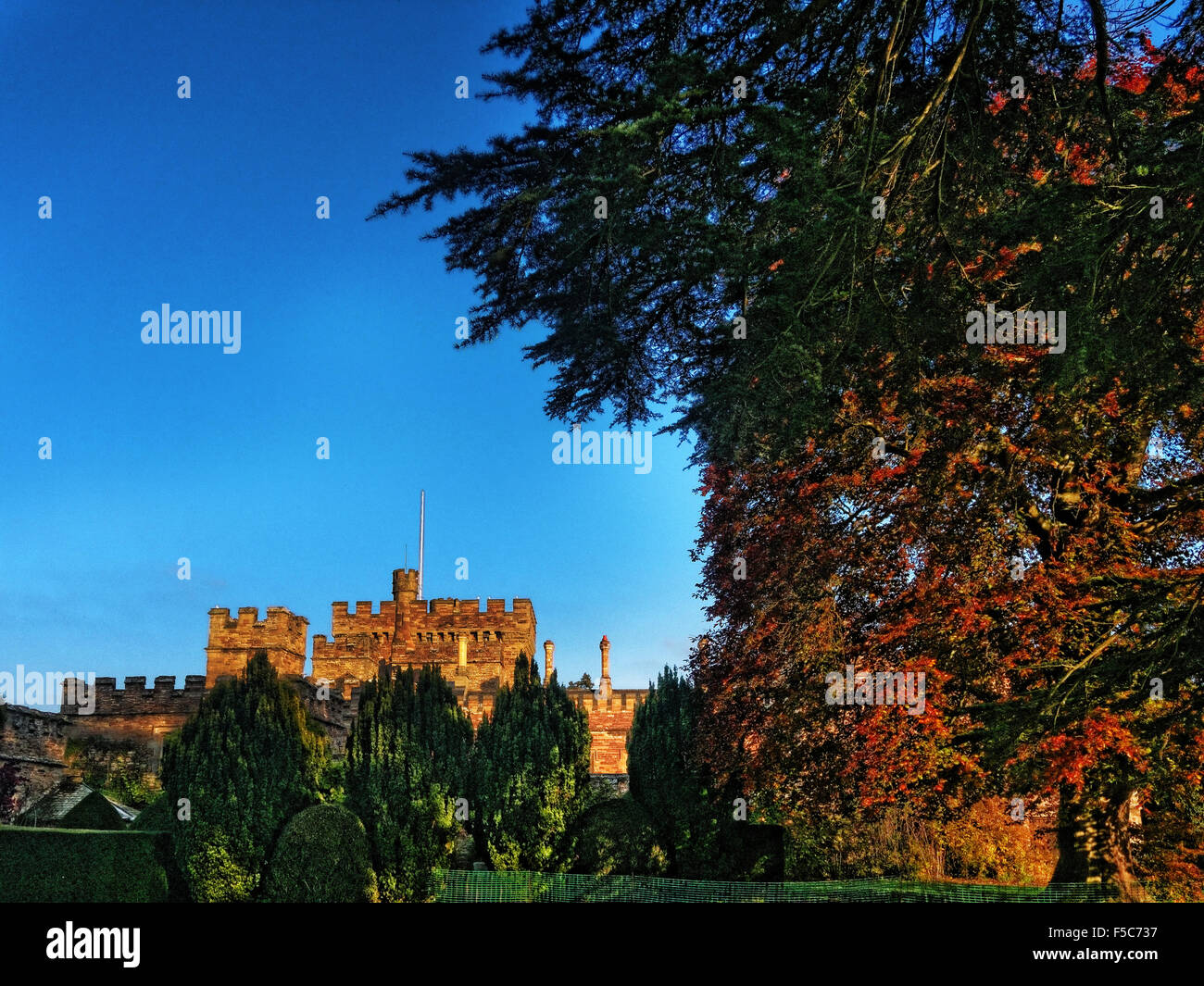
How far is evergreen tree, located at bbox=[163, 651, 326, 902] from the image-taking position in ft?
51.1

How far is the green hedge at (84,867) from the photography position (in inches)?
647

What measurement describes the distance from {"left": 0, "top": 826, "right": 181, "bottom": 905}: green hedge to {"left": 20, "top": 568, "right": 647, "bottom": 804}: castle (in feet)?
42.2

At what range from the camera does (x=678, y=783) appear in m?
16.5

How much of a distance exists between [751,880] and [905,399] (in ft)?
33.2

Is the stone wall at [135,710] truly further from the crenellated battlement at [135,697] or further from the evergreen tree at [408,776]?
the evergreen tree at [408,776]

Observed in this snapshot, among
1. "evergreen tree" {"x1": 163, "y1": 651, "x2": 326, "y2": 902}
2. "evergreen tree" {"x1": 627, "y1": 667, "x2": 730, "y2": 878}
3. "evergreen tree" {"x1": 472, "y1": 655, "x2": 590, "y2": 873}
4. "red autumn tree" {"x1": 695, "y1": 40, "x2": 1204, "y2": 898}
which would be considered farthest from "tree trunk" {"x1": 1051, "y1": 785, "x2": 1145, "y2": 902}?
"evergreen tree" {"x1": 163, "y1": 651, "x2": 326, "y2": 902}

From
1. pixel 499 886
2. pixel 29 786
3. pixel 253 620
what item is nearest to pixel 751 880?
pixel 499 886

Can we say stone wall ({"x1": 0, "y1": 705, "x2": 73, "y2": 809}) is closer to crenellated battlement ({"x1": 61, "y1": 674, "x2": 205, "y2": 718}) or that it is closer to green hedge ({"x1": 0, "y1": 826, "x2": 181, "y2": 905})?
crenellated battlement ({"x1": 61, "y1": 674, "x2": 205, "y2": 718})

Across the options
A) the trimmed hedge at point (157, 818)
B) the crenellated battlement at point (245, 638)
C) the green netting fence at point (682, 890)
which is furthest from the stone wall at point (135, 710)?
the green netting fence at point (682, 890)

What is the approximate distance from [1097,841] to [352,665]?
34.9 metres

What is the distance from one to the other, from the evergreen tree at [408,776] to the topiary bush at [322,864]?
0.33m

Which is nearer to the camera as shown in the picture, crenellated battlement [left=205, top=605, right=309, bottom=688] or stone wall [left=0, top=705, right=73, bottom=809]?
stone wall [left=0, top=705, right=73, bottom=809]

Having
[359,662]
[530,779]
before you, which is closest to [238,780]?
[530,779]

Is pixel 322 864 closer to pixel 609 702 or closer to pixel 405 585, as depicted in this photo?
pixel 609 702
